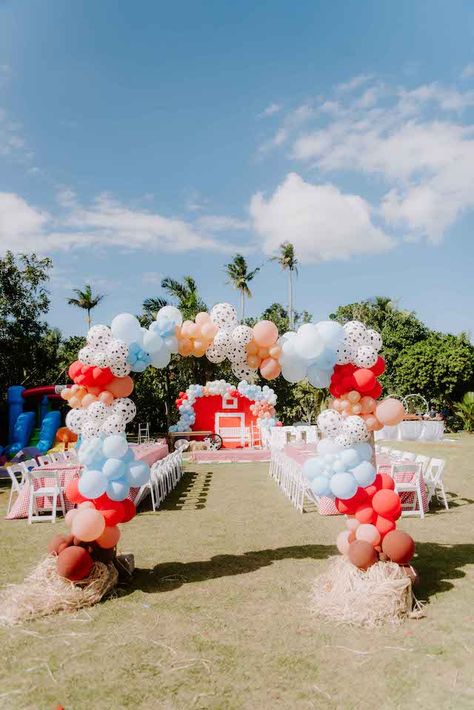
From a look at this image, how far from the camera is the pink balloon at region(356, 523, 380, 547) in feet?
17.3

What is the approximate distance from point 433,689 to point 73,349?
1239 inches

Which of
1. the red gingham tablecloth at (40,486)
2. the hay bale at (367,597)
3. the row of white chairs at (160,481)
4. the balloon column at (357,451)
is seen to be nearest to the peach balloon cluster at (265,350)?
the balloon column at (357,451)

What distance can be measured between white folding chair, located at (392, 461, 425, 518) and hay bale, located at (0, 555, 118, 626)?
5336mm

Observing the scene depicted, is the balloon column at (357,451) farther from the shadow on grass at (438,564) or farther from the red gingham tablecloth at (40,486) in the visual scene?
the red gingham tablecloth at (40,486)

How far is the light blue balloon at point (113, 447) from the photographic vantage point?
551cm

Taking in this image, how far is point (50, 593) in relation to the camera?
5129 millimetres

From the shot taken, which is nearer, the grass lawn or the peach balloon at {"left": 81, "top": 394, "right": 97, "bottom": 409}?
the grass lawn

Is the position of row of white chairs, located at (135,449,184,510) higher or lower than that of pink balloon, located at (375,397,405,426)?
lower

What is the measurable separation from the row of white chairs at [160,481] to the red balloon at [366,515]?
4.89m

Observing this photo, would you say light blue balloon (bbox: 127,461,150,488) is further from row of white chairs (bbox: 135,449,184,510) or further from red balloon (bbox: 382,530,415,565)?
row of white chairs (bbox: 135,449,184,510)

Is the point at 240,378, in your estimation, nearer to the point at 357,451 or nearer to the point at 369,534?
the point at 357,451

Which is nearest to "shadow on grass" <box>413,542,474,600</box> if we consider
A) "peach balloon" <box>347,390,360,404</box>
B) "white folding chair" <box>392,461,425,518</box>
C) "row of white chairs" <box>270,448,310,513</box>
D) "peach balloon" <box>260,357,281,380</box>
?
"white folding chair" <box>392,461,425,518</box>

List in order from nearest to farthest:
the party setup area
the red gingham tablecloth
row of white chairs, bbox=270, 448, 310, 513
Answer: the party setup area → the red gingham tablecloth → row of white chairs, bbox=270, 448, 310, 513

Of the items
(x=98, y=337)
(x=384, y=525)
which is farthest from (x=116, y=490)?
(x=384, y=525)
